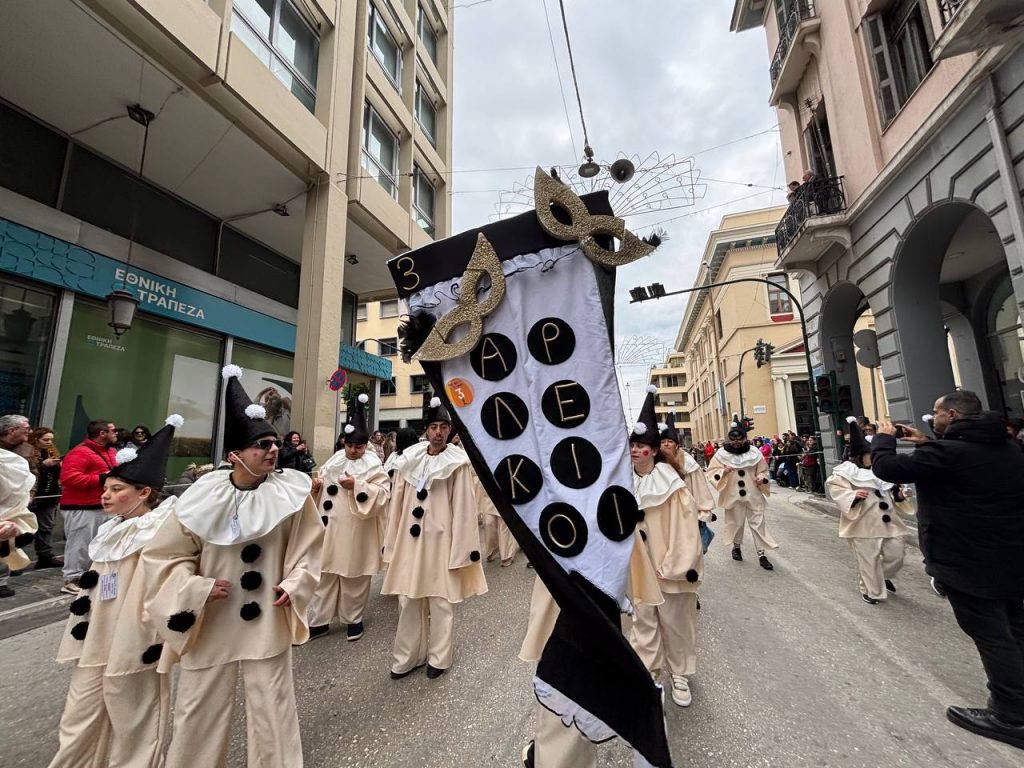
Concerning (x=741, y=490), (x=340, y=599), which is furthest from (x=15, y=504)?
(x=741, y=490)

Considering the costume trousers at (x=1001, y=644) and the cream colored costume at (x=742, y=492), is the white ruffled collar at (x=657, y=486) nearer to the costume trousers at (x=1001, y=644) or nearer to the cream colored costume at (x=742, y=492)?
the costume trousers at (x=1001, y=644)

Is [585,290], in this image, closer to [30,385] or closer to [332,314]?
[332,314]

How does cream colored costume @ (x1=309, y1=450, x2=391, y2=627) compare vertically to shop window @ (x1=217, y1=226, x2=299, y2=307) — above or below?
below

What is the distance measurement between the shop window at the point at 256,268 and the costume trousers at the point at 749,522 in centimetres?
1152

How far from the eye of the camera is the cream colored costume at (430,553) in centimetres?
369

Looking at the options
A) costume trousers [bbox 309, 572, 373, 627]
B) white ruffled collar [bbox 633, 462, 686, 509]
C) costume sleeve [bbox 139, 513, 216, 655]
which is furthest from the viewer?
costume trousers [bbox 309, 572, 373, 627]

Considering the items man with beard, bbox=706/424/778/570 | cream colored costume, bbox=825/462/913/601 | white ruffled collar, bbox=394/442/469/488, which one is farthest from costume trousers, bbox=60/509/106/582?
cream colored costume, bbox=825/462/913/601

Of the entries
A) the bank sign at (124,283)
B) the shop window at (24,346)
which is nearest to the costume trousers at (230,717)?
the shop window at (24,346)

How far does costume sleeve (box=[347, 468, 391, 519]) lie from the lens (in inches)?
178

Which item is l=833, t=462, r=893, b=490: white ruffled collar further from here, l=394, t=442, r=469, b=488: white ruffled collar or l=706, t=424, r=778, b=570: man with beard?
l=394, t=442, r=469, b=488: white ruffled collar

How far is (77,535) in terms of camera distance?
16.6 feet

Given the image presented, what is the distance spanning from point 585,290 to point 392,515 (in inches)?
128

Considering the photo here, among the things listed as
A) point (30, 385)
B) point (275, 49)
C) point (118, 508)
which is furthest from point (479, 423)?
point (275, 49)

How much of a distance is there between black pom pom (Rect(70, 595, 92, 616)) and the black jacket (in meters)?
4.89
